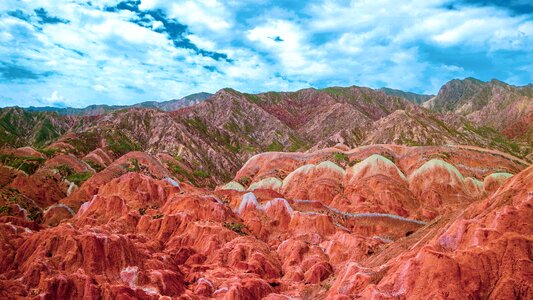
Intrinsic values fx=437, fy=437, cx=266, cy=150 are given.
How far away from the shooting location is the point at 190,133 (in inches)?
7717

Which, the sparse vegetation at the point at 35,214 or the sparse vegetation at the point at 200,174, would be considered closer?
the sparse vegetation at the point at 35,214

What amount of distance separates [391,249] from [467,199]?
180 ft

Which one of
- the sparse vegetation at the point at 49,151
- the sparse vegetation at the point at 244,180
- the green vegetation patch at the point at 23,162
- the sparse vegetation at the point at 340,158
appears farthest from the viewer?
the sparse vegetation at the point at 49,151

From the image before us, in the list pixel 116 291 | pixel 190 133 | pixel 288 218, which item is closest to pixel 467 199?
pixel 288 218

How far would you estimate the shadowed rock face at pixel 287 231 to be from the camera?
30.2m

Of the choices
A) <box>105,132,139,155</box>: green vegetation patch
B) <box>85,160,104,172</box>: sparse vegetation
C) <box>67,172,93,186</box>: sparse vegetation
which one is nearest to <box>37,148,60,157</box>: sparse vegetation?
<box>85,160,104,172</box>: sparse vegetation

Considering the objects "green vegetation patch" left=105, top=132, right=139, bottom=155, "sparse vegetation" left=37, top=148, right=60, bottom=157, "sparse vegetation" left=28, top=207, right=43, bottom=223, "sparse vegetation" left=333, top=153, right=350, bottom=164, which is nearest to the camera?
"sparse vegetation" left=28, top=207, right=43, bottom=223

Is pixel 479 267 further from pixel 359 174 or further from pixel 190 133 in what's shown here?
pixel 190 133

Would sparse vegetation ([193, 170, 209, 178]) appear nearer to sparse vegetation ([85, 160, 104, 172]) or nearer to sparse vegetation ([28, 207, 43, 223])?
sparse vegetation ([85, 160, 104, 172])

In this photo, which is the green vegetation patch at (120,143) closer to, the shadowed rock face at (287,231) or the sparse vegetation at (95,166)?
the sparse vegetation at (95,166)

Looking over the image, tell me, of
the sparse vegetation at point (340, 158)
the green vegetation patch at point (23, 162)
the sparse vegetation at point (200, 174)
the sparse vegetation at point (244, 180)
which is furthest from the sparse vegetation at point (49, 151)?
the sparse vegetation at point (340, 158)

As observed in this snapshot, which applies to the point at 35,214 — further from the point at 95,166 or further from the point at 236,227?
the point at 95,166

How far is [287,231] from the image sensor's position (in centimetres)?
7381

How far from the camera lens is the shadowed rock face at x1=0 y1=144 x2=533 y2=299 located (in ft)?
99.1
